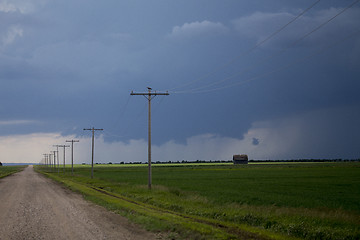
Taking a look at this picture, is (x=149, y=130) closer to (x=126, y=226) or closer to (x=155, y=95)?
(x=155, y=95)

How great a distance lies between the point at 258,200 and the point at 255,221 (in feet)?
34.3

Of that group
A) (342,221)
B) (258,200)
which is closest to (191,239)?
(342,221)

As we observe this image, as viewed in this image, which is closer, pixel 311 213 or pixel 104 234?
pixel 104 234

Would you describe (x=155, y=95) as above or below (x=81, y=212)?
above

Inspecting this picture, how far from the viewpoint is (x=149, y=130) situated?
133 ft

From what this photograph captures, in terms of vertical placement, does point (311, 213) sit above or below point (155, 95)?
below

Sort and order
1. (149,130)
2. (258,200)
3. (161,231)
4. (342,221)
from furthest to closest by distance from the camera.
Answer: (149,130) → (258,200) → (342,221) → (161,231)

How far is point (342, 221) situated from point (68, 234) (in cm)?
1337

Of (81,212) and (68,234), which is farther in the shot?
(81,212)

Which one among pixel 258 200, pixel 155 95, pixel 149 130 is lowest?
pixel 258 200

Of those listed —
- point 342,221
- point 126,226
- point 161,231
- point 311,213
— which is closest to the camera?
point 161,231

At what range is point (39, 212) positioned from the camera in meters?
21.3

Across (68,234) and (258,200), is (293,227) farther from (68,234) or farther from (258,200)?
(258,200)

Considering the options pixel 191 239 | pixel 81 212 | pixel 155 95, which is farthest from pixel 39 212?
pixel 155 95
